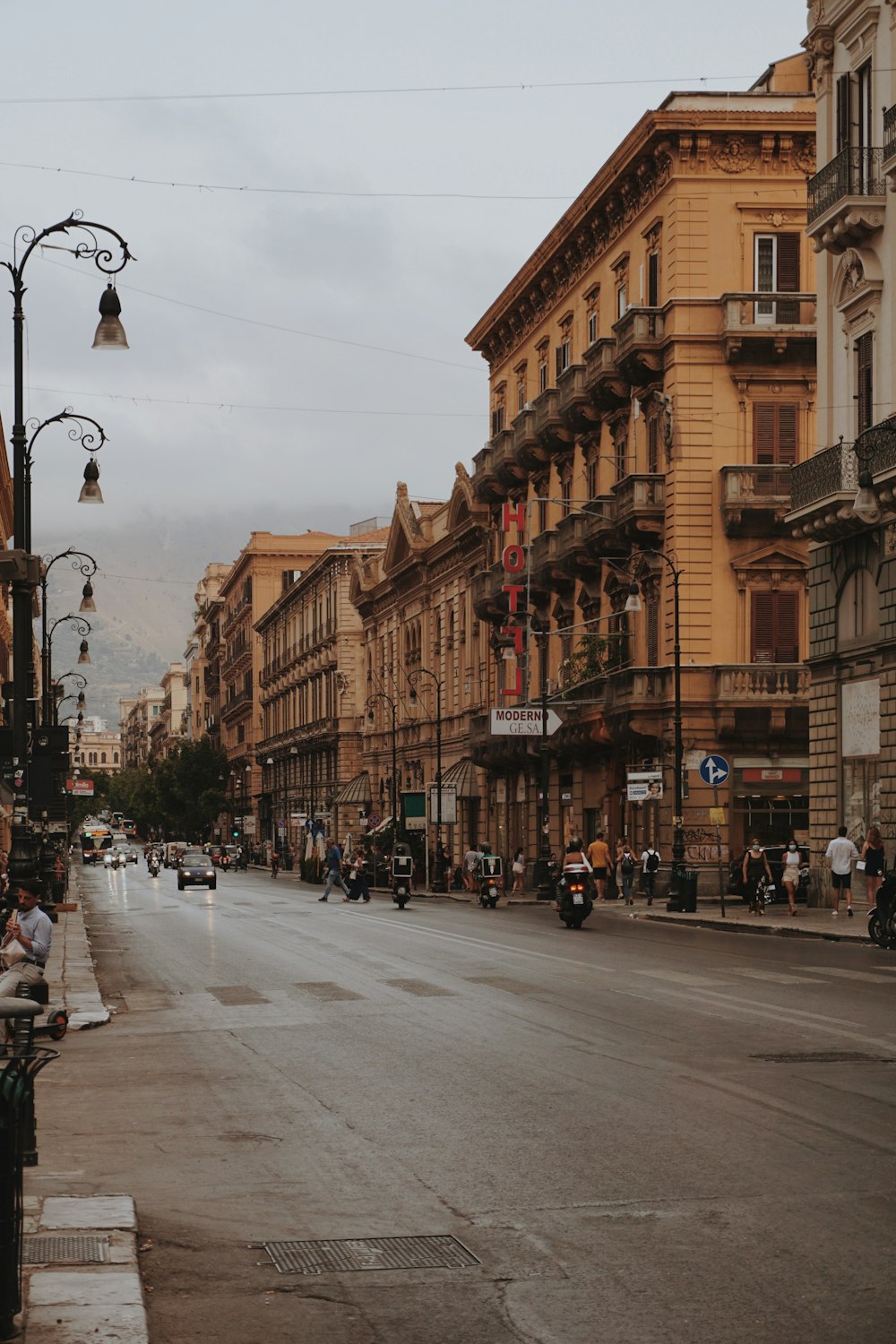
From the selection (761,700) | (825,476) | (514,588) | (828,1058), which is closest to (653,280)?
(761,700)

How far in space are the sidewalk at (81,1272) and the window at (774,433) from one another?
39.5 m

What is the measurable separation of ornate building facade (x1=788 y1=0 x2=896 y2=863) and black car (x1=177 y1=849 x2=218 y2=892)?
34.9m

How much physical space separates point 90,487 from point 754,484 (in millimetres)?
22868

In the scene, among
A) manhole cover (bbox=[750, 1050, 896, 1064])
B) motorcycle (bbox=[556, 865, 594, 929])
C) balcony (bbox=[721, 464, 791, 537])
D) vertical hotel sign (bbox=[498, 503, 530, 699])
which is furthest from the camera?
vertical hotel sign (bbox=[498, 503, 530, 699])

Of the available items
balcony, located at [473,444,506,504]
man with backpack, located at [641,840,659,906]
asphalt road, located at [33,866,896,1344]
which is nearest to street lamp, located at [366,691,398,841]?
balcony, located at [473,444,506,504]

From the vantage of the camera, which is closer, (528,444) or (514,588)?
(514,588)

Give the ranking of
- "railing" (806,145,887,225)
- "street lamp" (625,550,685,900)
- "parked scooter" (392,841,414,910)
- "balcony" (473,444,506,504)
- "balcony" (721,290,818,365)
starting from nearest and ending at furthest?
"railing" (806,145,887,225) → "street lamp" (625,550,685,900) → "parked scooter" (392,841,414,910) → "balcony" (721,290,818,365) → "balcony" (473,444,506,504)

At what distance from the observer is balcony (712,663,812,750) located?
46438 millimetres

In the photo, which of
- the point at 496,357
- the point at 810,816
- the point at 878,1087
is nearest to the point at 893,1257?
the point at 878,1087

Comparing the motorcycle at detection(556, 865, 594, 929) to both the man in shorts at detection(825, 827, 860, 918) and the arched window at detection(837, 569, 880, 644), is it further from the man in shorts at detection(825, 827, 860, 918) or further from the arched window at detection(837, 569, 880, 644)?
the arched window at detection(837, 569, 880, 644)

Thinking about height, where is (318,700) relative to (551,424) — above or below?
below

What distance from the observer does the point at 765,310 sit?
46.9 metres

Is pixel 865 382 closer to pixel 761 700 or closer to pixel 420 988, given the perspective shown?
pixel 761 700

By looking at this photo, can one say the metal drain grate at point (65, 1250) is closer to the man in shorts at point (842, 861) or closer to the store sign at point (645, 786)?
the man in shorts at point (842, 861)
